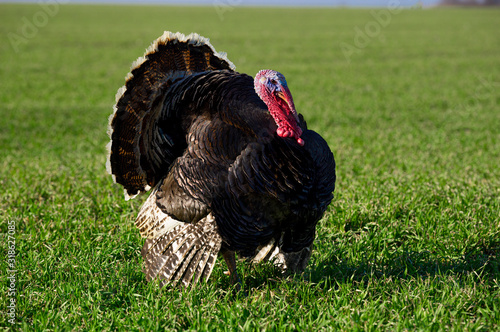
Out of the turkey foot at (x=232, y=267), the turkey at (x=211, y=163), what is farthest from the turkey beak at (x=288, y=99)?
the turkey foot at (x=232, y=267)

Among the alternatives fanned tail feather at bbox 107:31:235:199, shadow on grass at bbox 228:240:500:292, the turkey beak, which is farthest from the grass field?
the turkey beak

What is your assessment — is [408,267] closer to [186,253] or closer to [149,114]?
[186,253]

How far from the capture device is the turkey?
9.27ft

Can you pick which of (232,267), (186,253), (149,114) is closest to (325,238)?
(232,267)

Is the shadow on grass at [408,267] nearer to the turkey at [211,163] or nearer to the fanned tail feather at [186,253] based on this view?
the turkey at [211,163]

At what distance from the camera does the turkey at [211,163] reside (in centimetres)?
283

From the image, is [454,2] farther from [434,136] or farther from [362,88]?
[434,136]

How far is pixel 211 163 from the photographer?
2955 mm

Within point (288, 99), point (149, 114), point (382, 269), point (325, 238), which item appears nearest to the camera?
point (288, 99)

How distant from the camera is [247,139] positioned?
9.62 ft

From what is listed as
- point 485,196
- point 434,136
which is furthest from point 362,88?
point 485,196

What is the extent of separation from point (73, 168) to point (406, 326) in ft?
13.6

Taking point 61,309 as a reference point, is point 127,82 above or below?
above

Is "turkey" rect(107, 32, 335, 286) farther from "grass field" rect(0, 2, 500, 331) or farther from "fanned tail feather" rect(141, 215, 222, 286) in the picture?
"grass field" rect(0, 2, 500, 331)
